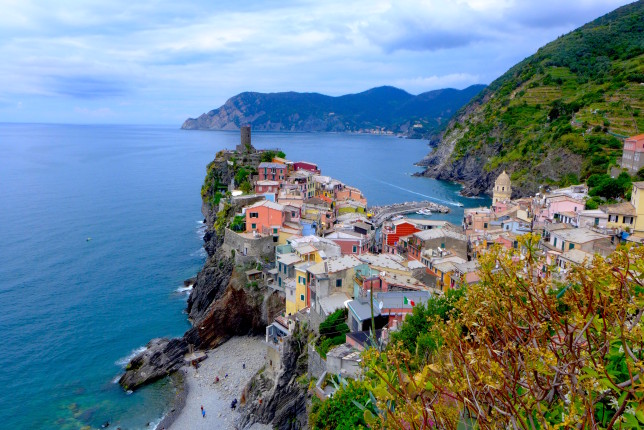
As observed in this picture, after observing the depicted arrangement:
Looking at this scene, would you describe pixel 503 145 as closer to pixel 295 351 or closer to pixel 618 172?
pixel 618 172

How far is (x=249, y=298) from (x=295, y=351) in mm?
10322

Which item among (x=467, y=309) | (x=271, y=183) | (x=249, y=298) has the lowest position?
(x=249, y=298)

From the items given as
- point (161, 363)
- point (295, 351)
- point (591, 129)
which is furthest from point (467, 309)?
point (591, 129)

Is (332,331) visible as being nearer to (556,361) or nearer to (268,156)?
(556,361)

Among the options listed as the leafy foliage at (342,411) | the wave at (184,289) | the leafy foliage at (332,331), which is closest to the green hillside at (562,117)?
the leafy foliage at (332,331)

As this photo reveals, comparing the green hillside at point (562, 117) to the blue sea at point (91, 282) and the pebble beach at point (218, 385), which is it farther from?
the pebble beach at point (218, 385)

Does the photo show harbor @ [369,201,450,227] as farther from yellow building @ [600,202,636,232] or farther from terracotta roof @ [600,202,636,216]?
yellow building @ [600,202,636,232]

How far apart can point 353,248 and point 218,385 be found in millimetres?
13762

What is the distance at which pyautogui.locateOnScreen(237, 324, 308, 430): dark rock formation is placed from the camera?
22.4 metres

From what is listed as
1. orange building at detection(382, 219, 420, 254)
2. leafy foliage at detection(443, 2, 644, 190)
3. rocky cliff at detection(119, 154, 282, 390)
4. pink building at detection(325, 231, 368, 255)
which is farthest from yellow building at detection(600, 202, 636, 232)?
rocky cliff at detection(119, 154, 282, 390)

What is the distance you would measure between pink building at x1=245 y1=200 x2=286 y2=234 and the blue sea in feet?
31.9

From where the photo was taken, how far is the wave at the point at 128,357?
31.2m

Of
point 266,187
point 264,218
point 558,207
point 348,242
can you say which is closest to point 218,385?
point 264,218

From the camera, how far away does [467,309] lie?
19.4 ft
